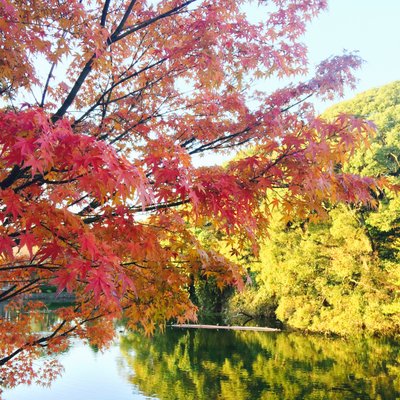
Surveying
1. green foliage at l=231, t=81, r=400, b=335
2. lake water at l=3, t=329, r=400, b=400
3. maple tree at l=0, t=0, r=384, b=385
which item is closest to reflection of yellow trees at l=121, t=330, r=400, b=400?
lake water at l=3, t=329, r=400, b=400

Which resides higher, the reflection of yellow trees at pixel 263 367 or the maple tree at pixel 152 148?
the maple tree at pixel 152 148

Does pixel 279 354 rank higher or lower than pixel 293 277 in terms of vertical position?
lower

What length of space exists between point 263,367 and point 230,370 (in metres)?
1.11

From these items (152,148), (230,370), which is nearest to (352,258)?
(230,370)

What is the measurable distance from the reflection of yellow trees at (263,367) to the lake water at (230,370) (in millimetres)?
24

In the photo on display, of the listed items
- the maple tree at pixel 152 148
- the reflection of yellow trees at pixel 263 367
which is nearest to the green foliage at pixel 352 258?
the reflection of yellow trees at pixel 263 367

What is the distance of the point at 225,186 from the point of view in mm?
2920

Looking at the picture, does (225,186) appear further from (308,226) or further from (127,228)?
(308,226)

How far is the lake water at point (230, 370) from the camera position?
38.2 ft

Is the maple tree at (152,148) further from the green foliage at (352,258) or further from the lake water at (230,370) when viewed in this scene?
the green foliage at (352,258)

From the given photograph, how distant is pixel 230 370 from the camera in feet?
45.9

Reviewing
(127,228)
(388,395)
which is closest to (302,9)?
(127,228)

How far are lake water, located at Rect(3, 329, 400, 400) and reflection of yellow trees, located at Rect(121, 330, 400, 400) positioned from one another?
1.0 inches

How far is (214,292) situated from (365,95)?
1463 cm
